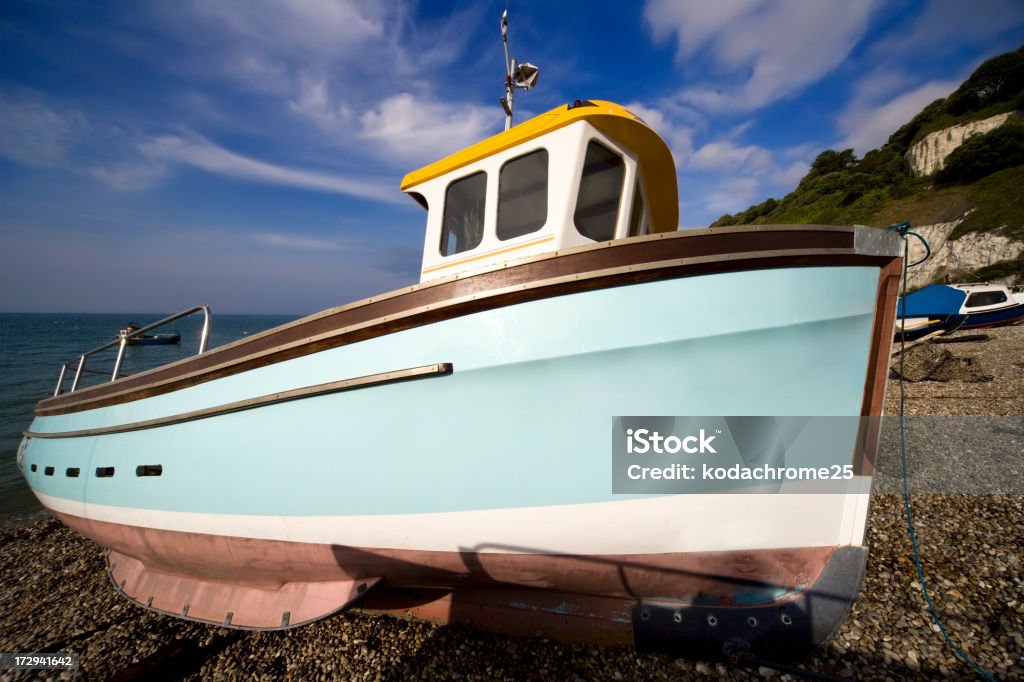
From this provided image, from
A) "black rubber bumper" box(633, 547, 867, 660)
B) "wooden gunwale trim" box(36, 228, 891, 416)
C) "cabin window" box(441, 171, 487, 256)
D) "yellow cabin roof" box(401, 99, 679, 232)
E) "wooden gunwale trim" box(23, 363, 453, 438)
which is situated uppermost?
"yellow cabin roof" box(401, 99, 679, 232)

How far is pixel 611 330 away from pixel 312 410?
2144 mm

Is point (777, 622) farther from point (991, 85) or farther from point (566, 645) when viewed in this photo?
point (991, 85)

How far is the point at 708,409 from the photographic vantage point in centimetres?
233

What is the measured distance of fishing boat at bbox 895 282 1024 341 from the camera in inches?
571

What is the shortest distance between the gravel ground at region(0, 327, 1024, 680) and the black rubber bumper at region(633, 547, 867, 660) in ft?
0.41

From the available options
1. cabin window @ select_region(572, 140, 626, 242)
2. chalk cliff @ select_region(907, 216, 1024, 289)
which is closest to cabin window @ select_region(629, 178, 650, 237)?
cabin window @ select_region(572, 140, 626, 242)

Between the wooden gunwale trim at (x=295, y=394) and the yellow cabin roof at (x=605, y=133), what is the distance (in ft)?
5.93

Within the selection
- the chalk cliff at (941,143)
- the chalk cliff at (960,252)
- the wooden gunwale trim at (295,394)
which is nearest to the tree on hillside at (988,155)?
the chalk cliff at (941,143)

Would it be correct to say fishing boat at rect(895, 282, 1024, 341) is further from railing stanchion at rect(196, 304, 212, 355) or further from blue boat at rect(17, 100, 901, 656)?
railing stanchion at rect(196, 304, 212, 355)

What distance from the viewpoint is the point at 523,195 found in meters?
3.04

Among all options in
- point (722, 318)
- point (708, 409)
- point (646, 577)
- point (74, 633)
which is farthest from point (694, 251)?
point (74, 633)

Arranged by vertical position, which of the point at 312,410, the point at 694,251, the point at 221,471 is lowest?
the point at 221,471

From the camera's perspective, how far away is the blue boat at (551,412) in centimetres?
231

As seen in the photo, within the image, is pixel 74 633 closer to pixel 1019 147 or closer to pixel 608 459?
pixel 608 459
